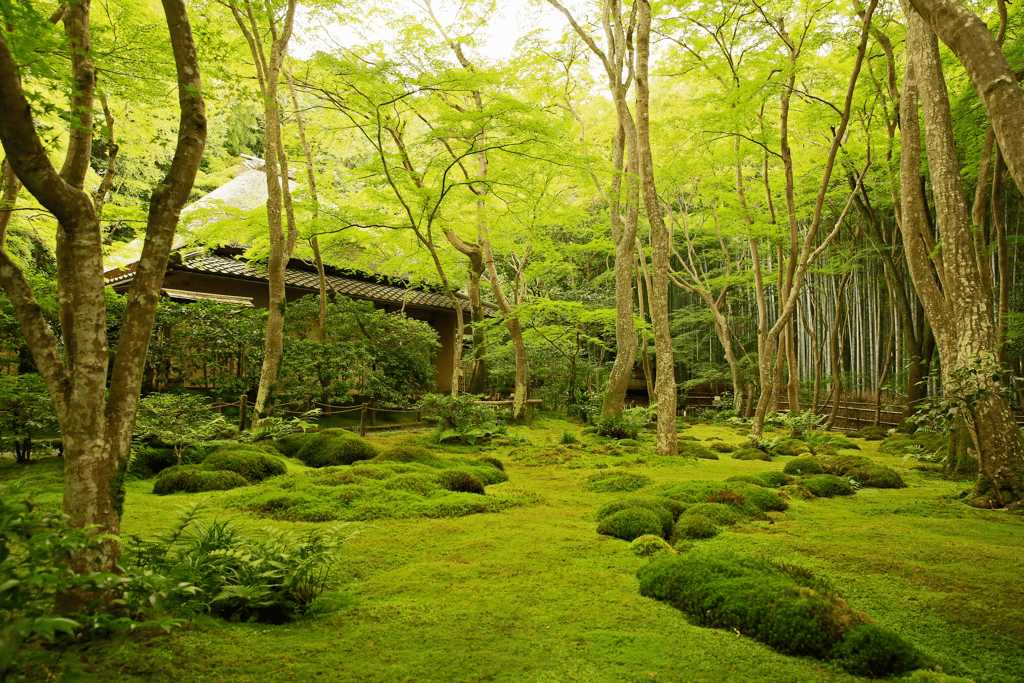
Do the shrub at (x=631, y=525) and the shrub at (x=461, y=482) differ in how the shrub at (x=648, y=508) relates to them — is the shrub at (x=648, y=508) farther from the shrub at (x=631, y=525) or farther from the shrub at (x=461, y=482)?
the shrub at (x=461, y=482)

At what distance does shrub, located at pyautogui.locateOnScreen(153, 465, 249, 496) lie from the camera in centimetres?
577

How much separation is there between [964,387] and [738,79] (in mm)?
7779

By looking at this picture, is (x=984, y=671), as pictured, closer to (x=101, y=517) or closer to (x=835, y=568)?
(x=835, y=568)

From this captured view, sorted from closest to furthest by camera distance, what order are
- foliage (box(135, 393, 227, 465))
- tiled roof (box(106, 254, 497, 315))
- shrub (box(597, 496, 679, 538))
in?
shrub (box(597, 496, 679, 538))
foliage (box(135, 393, 227, 465))
tiled roof (box(106, 254, 497, 315))

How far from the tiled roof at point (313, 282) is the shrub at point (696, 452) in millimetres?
8482

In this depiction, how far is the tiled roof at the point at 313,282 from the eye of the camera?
1280 cm

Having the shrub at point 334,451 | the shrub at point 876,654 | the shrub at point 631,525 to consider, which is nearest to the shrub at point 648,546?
the shrub at point 631,525

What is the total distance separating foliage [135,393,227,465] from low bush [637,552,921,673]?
18.7ft

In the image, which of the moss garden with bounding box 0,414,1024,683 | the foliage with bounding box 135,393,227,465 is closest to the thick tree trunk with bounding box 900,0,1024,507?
the moss garden with bounding box 0,414,1024,683

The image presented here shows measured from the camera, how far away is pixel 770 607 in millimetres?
2906

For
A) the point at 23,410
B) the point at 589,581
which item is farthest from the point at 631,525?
the point at 23,410

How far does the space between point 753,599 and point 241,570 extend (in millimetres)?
2611

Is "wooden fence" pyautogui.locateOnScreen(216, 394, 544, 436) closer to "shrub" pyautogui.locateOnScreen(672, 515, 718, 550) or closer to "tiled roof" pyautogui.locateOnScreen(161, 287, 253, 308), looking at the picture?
"tiled roof" pyautogui.locateOnScreen(161, 287, 253, 308)

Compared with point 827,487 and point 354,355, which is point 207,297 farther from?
point 827,487
